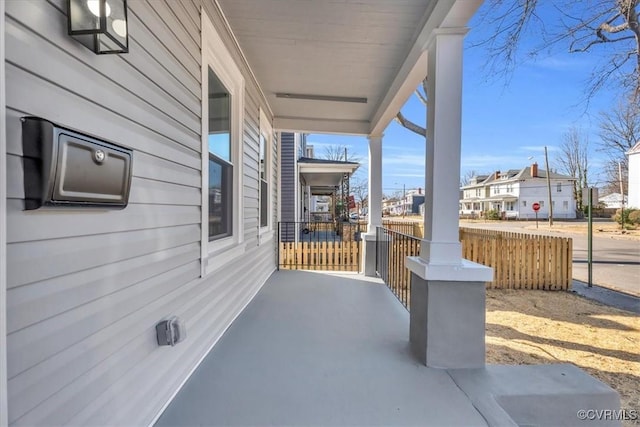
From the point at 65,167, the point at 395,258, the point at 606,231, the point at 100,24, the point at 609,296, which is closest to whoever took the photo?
the point at 65,167

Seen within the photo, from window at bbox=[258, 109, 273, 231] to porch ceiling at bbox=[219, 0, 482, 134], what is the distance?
0.52 meters

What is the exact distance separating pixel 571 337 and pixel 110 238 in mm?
4843

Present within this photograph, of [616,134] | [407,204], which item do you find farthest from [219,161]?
[407,204]

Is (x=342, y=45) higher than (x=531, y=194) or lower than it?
lower

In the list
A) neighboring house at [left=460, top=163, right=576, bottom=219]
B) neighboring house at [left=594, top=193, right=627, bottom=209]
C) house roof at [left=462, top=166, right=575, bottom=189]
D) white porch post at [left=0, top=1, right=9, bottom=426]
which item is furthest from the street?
neighboring house at [left=594, top=193, right=627, bottom=209]

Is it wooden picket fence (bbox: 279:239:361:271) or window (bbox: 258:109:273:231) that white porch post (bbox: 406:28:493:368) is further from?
wooden picket fence (bbox: 279:239:361:271)

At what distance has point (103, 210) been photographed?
1186 millimetres

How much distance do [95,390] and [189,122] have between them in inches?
58.6

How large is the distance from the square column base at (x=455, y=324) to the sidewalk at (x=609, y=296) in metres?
4.45

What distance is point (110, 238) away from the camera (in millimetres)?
1256

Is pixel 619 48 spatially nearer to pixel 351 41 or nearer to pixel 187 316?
pixel 351 41

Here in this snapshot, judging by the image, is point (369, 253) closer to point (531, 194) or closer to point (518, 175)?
point (531, 194)

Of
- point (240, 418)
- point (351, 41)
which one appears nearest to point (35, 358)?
point (240, 418)

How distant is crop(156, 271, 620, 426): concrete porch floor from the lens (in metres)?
1.72
